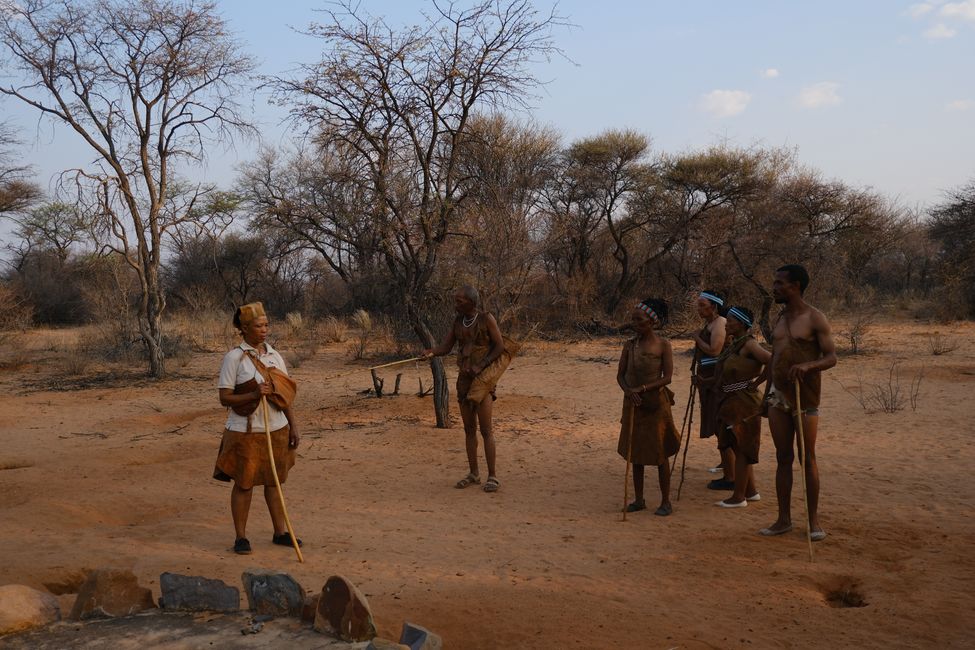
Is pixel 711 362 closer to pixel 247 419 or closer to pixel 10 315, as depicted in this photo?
pixel 247 419

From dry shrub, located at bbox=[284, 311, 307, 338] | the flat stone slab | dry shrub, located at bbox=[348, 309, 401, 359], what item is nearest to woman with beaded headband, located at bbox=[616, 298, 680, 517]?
the flat stone slab

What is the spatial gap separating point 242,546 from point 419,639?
2.20 m

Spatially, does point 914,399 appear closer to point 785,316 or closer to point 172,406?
point 785,316

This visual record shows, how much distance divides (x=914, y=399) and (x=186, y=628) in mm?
10064

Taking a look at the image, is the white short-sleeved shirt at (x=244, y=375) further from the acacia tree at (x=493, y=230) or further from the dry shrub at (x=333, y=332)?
the dry shrub at (x=333, y=332)

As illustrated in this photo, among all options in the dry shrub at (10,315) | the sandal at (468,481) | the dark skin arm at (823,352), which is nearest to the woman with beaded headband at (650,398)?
the dark skin arm at (823,352)

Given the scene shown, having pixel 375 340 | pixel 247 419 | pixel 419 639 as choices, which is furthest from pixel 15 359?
pixel 419 639

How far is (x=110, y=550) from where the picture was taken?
17.5ft

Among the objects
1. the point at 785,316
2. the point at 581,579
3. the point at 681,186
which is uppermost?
the point at 681,186

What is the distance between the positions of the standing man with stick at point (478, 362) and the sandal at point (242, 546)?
7.82ft

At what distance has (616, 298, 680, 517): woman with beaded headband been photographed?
623cm

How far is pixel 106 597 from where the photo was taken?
4.05 metres

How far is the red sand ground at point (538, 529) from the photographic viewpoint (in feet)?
13.9

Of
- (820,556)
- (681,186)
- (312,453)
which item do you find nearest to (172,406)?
(312,453)
